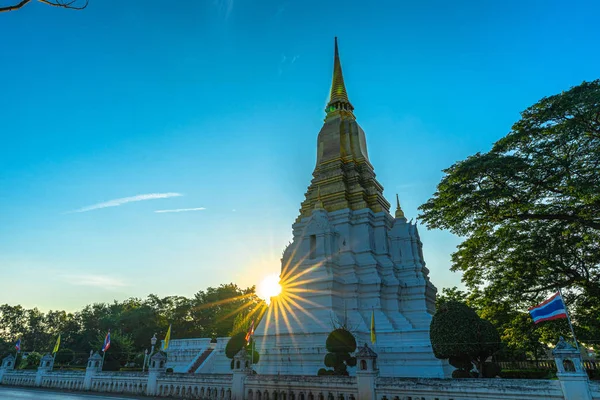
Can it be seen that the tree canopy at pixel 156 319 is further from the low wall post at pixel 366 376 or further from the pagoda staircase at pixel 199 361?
the low wall post at pixel 366 376

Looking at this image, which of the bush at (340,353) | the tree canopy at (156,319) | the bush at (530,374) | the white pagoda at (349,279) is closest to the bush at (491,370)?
the bush at (530,374)

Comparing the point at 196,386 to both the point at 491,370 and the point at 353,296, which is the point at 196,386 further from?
the point at 353,296

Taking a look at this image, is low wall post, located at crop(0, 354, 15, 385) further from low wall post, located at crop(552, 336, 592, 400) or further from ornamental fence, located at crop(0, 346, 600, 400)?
low wall post, located at crop(552, 336, 592, 400)

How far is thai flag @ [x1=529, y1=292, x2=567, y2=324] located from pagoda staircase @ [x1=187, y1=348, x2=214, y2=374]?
23867 mm

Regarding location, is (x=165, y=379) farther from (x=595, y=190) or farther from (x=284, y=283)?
(x=595, y=190)

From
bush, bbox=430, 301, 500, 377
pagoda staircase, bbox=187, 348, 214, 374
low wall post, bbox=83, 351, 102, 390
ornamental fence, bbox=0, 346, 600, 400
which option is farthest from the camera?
pagoda staircase, bbox=187, 348, 214, 374

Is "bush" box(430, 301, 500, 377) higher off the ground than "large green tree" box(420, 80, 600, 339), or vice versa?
"large green tree" box(420, 80, 600, 339)

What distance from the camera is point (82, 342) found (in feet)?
153

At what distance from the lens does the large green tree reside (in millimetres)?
15234

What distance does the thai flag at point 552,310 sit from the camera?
11789 mm

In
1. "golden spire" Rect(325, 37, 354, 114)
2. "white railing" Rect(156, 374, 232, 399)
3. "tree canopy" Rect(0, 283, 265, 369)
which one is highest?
"golden spire" Rect(325, 37, 354, 114)

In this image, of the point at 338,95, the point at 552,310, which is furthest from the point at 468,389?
the point at 338,95

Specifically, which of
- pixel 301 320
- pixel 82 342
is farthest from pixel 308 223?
pixel 82 342

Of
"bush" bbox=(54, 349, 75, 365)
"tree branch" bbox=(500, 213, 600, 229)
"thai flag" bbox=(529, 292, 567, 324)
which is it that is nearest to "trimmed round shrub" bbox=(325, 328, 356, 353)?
"thai flag" bbox=(529, 292, 567, 324)
